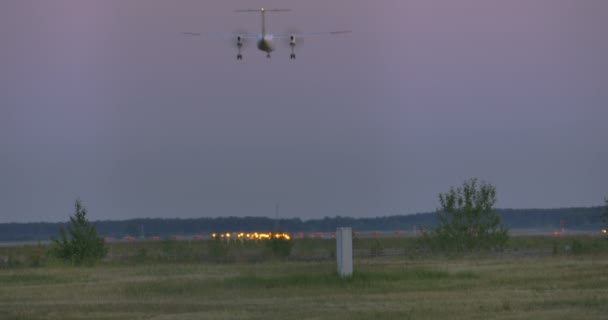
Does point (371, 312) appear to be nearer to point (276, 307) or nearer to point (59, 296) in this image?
point (276, 307)

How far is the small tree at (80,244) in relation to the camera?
51.2 metres

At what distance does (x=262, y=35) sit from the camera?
2085 inches

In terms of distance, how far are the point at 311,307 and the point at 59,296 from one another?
27.7 ft

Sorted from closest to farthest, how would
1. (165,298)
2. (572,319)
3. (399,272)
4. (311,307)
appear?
1. (572,319)
2. (311,307)
3. (165,298)
4. (399,272)

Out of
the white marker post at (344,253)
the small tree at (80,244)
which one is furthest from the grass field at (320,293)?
the small tree at (80,244)

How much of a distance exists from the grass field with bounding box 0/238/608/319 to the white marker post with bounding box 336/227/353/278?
1.31 ft

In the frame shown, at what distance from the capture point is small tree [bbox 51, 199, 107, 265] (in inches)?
2016

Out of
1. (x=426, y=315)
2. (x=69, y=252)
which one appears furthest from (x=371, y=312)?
(x=69, y=252)

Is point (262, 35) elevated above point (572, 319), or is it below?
above

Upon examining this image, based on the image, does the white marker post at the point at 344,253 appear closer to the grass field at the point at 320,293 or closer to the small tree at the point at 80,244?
the grass field at the point at 320,293

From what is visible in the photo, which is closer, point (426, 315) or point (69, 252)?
point (426, 315)

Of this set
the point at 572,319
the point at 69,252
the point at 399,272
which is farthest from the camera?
the point at 69,252

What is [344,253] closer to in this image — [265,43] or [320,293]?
[320,293]

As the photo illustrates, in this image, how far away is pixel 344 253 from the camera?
110 ft
